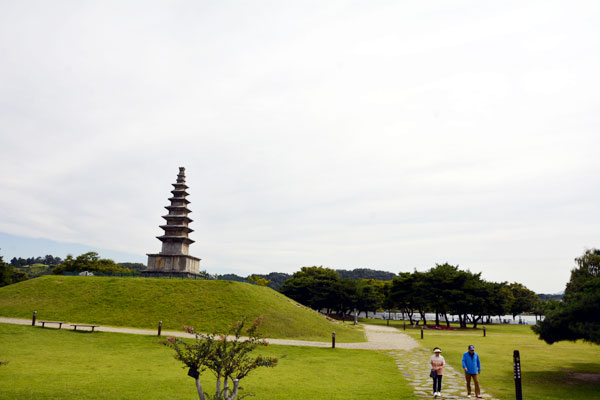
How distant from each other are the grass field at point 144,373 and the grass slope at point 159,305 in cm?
942

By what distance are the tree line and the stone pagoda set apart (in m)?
29.0

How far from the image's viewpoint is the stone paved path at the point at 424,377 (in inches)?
553

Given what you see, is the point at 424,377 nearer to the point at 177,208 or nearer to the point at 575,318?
the point at 575,318

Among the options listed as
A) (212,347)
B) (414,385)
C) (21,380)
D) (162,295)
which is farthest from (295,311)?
(212,347)

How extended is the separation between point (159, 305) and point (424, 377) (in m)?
30.6

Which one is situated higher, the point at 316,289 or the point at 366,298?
the point at 316,289

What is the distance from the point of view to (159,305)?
39.8 meters

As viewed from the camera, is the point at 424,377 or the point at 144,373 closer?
the point at 144,373

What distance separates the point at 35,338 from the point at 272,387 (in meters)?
20.0

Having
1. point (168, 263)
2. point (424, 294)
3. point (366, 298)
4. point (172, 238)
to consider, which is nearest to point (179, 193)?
point (172, 238)

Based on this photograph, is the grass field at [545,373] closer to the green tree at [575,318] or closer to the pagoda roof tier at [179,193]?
the green tree at [575,318]

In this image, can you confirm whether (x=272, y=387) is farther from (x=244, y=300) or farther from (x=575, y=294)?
(x=244, y=300)

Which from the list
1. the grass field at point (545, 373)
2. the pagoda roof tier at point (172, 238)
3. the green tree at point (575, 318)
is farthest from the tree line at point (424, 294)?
the green tree at point (575, 318)

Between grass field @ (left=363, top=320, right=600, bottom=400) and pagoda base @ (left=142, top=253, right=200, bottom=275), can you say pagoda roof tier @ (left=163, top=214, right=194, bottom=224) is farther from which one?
grass field @ (left=363, top=320, right=600, bottom=400)
